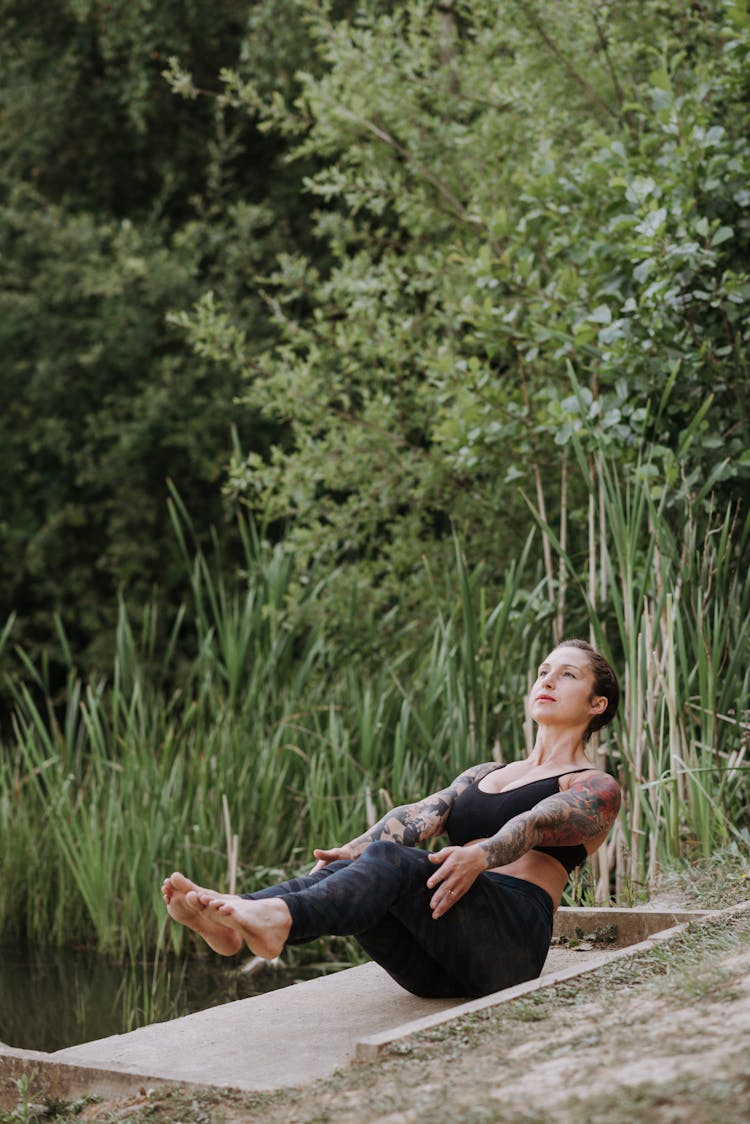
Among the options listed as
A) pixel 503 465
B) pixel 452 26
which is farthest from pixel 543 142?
pixel 452 26

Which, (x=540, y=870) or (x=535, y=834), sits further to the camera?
(x=540, y=870)

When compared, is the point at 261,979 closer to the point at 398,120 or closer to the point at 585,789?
the point at 585,789

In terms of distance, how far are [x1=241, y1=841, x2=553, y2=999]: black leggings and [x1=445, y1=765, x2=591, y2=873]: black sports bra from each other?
11cm

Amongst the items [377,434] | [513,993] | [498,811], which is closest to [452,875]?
[513,993]

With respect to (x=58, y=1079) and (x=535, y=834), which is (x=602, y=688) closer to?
(x=535, y=834)

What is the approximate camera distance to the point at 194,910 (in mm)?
2422

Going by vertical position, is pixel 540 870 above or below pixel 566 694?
below

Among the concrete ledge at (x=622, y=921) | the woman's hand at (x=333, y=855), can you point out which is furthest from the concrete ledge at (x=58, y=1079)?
the concrete ledge at (x=622, y=921)

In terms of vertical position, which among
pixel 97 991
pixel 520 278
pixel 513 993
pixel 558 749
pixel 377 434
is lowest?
pixel 97 991

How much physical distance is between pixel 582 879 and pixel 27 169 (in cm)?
801

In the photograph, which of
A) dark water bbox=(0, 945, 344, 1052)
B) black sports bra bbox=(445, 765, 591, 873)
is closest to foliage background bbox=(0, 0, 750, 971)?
dark water bbox=(0, 945, 344, 1052)

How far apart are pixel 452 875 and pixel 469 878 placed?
46 mm

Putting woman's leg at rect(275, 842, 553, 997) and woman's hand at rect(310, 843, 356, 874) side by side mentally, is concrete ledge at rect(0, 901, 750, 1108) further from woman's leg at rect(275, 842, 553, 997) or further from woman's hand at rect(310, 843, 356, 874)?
woman's hand at rect(310, 843, 356, 874)

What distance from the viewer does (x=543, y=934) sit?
9.27 feet
